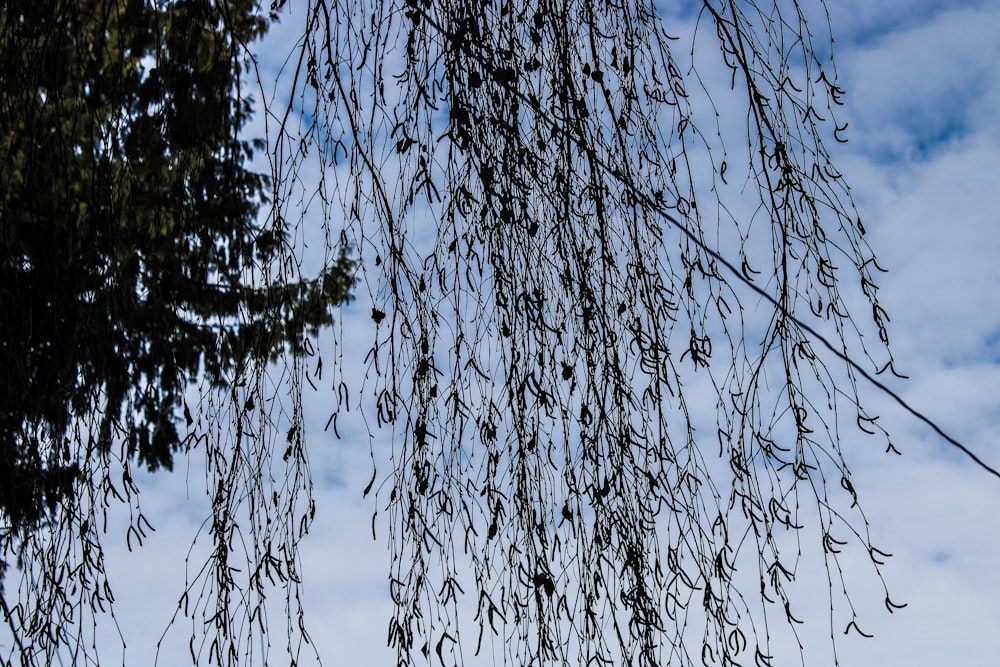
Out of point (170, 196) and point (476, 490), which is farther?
point (170, 196)

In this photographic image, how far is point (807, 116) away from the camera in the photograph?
140 cm

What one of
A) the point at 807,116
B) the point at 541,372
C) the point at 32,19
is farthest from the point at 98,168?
the point at 807,116

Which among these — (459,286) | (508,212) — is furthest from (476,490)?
(508,212)

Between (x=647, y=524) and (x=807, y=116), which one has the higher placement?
(x=807, y=116)

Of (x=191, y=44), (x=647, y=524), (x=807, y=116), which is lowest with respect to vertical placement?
(x=647, y=524)

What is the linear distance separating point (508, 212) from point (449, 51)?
0.26 meters

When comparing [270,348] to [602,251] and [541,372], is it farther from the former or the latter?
[602,251]

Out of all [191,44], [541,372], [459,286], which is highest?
[191,44]

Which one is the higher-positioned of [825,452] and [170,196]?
[170,196]

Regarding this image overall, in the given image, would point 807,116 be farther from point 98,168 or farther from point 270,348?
point 98,168

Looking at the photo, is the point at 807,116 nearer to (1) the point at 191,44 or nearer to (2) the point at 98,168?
(1) the point at 191,44

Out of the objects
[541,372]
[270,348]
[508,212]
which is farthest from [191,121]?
[541,372]

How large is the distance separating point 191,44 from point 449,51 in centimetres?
37

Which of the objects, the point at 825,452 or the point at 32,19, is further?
the point at 32,19
